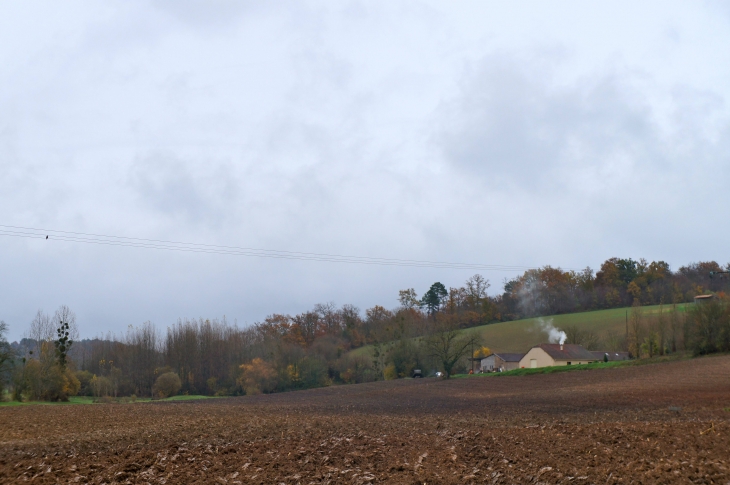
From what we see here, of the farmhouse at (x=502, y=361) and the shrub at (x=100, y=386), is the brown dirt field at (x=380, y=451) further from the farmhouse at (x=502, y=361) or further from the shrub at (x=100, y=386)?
the farmhouse at (x=502, y=361)

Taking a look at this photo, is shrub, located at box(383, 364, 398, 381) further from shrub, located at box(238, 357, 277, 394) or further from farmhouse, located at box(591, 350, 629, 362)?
farmhouse, located at box(591, 350, 629, 362)

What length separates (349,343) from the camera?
10156cm

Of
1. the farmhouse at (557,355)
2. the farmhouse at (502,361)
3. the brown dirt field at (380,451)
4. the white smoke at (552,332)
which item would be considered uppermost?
the brown dirt field at (380,451)

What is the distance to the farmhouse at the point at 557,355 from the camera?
7700 cm

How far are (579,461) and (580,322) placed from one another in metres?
92.0

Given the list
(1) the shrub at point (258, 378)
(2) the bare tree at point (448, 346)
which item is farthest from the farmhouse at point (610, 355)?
(1) the shrub at point (258, 378)

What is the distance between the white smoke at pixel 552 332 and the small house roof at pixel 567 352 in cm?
779

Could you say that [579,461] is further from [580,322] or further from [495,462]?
[580,322]

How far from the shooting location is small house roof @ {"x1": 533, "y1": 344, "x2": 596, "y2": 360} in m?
77.1

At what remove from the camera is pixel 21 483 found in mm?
10750

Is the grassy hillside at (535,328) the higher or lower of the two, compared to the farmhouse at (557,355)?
higher

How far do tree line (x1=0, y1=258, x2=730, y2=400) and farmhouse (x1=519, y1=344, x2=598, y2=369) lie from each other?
4696 mm

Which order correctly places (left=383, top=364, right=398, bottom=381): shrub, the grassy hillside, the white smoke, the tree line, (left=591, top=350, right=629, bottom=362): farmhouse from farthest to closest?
the grassy hillside
the white smoke
(left=591, top=350, right=629, bottom=362): farmhouse
(left=383, top=364, right=398, bottom=381): shrub
the tree line

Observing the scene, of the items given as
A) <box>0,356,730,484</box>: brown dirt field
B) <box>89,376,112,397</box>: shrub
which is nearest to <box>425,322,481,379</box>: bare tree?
<box>89,376,112,397</box>: shrub
